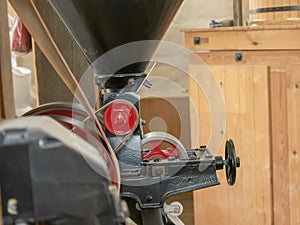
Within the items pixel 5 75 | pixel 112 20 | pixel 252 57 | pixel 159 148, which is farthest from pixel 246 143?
pixel 5 75

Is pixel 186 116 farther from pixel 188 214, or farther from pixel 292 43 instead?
pixel 292 43

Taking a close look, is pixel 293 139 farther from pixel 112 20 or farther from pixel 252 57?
pixel 112 20

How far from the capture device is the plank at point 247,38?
2520mm

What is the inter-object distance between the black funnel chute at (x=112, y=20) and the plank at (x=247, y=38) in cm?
123

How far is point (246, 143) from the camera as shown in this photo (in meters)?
2.70

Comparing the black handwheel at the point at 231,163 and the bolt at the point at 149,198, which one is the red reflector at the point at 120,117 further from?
the black handwheel at the point at 231,163

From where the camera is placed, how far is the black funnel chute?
117cm

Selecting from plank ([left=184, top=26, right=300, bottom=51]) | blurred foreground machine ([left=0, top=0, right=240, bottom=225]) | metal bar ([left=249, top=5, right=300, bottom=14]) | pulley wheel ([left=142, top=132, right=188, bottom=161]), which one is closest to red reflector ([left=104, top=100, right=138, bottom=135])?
blurred foreground machine ([left=0, top=0, right=240, bottom=225])

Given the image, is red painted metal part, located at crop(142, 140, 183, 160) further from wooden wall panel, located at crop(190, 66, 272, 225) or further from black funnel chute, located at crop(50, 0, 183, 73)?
wooden wall panel, located at crop(190, 66, 272, 225)

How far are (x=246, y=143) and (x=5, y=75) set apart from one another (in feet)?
5.92

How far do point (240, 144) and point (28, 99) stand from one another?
5.23ft

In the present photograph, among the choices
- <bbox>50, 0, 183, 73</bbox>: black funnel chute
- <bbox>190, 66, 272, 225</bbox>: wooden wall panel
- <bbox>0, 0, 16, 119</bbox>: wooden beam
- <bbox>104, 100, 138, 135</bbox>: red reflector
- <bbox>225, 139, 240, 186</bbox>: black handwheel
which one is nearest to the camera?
<bbox>0, 0, 16, 119</bbox>: wooden beam

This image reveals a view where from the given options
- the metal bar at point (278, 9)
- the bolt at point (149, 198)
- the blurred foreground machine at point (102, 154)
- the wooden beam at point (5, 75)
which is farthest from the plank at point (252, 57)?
the wooden beam at point (5, 75)

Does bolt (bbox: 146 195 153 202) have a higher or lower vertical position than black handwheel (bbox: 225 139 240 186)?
lower
